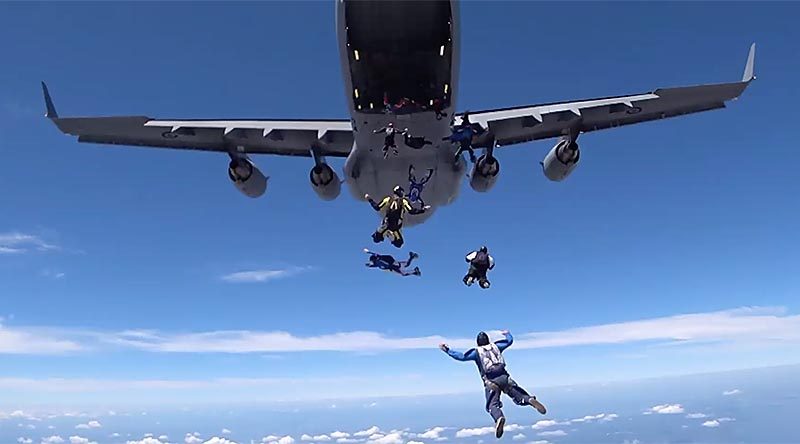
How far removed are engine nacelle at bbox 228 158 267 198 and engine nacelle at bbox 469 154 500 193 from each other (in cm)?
826

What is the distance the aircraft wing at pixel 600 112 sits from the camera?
16.9 meters

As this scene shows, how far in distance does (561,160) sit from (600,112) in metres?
2.14

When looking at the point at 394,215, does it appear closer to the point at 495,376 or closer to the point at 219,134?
the point at 495,376

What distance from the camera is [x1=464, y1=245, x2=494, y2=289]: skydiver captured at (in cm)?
1260

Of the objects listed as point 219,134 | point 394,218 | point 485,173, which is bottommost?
point 394,218

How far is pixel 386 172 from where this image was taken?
58.5 feet

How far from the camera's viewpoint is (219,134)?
60.2 ft

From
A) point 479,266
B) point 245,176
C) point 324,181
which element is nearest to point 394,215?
point 479,266

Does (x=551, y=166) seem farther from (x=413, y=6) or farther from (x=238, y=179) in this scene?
(x=238, y=179)

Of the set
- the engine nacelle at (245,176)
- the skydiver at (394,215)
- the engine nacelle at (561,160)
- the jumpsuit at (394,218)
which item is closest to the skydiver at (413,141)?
the skydiver at (394,215)

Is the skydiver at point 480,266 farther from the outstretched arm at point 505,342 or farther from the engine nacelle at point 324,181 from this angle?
the engine nacelle at point 324,181

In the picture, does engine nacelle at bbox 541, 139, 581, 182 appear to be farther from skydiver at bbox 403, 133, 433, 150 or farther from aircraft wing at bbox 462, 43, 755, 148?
skydiver at bbox 403, 133, 433, 150

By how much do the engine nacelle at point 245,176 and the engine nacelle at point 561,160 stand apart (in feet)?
35.7

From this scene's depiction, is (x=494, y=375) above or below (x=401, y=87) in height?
below
